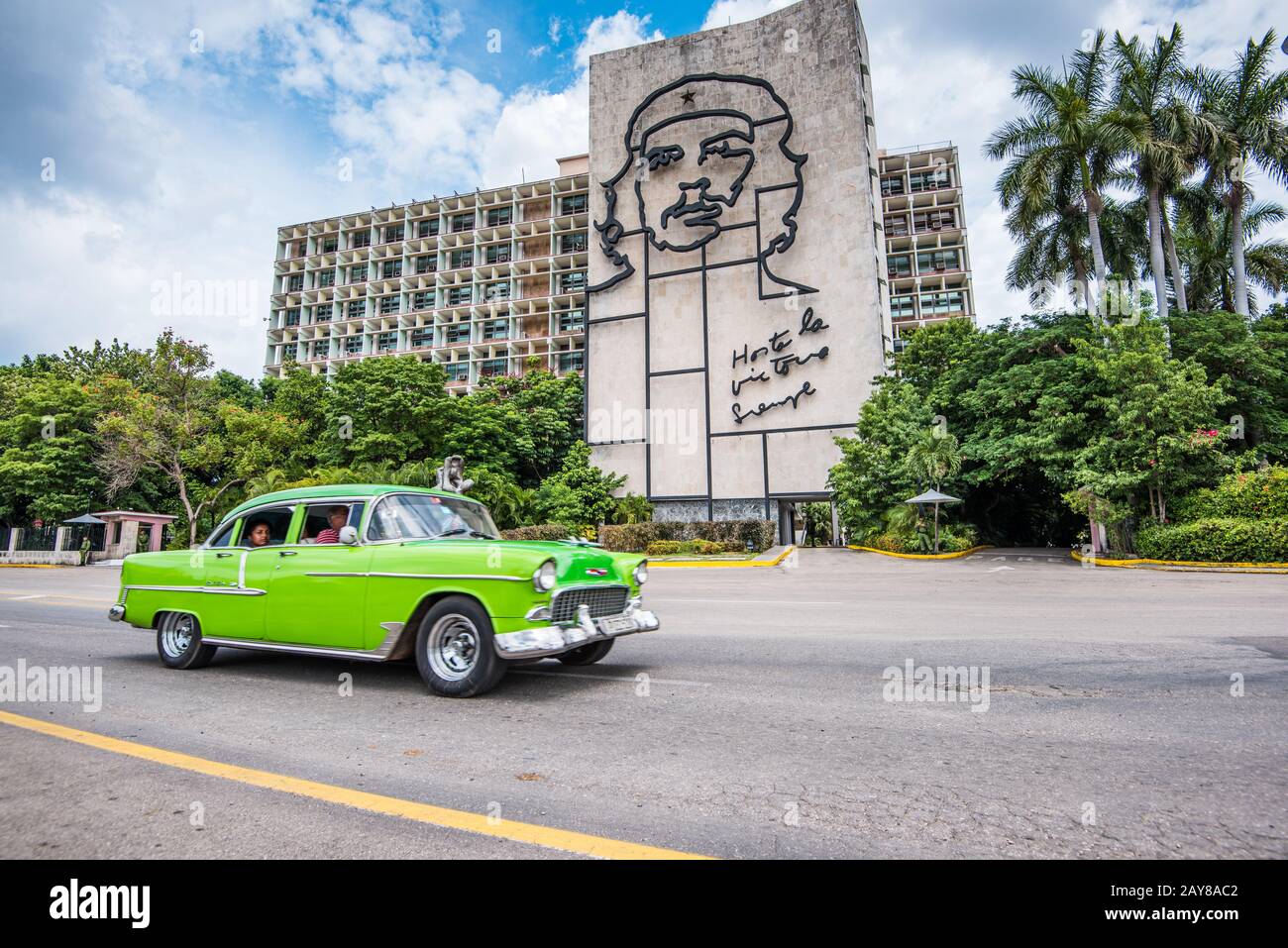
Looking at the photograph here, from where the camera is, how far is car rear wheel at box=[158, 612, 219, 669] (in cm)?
675

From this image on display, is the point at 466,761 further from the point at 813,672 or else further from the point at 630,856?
the point at 813,672

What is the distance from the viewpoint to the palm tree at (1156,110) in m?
25.1

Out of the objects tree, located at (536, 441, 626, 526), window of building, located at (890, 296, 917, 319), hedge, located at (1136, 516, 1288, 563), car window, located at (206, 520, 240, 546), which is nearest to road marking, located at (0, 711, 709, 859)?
car window, located at (206, 520, 240, 546)

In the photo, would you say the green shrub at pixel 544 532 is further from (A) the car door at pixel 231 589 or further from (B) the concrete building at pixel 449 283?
(B) the concrete building at pixel 449 283

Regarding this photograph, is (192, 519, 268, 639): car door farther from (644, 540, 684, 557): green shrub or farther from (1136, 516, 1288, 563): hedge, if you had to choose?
(1136, 516, 1288, 563): hedge

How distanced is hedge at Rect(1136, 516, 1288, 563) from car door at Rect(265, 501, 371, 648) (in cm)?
2041

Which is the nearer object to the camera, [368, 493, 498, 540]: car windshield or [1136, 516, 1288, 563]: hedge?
[368, 493, 498, 540]: car windshield

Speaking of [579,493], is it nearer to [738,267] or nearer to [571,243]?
[738,267]

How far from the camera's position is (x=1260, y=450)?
20703 millimetres

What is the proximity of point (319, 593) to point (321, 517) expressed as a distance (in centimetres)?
82

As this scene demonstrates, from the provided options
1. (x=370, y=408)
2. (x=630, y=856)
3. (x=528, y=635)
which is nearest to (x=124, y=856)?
(x=630, y=856)

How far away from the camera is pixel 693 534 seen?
2895 cm

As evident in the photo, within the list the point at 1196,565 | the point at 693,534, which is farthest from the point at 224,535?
the point at 693,534

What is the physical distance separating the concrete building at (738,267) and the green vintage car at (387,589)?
2644 cm
